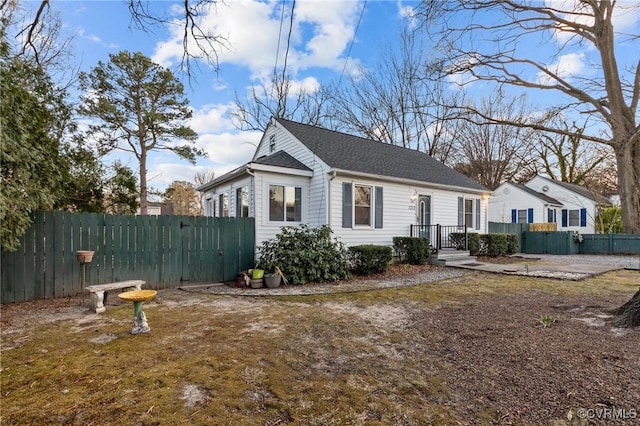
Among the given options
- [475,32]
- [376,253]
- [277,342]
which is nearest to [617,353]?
[277,342]

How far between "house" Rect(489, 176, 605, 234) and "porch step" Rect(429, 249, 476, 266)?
13826 millimetres

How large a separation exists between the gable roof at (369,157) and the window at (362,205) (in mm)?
660

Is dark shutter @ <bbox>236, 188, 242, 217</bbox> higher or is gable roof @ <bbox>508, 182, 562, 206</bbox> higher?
gable roof @ <bbox>508, 182, 562, 206</bbox>

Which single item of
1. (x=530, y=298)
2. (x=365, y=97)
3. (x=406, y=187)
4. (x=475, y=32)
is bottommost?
(x=530, y=298)

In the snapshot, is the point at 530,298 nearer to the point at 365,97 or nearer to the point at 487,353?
the point at 487,353

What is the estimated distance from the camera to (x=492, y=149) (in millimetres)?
25938

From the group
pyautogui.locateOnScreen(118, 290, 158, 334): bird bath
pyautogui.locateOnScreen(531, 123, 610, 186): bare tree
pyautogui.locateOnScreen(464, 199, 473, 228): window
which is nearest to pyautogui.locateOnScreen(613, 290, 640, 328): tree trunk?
pyautogui.locateOnScreen(118, 290, 158, 334): bird bath

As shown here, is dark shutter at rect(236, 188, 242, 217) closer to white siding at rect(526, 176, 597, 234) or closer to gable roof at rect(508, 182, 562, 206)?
gable roof at rect(508, 182, 562, 206)

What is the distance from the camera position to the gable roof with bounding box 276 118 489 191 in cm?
1079

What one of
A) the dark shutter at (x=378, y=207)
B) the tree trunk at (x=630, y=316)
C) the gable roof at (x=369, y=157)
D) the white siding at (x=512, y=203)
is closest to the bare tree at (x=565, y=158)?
the white siding at (x=512, y=203)

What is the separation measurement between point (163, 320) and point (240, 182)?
20.2ft

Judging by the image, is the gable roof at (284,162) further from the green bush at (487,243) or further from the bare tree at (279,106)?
the bare tree at (279,106)

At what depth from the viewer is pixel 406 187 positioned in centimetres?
1202

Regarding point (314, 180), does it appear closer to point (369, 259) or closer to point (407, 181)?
point (369, 259)
